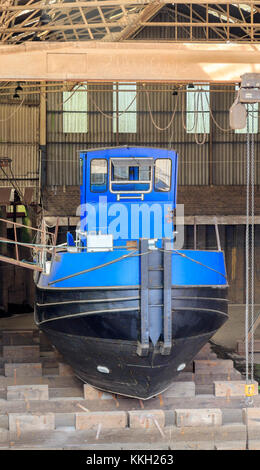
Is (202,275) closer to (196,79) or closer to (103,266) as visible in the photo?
(103,266)

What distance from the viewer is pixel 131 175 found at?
1416 centimetres

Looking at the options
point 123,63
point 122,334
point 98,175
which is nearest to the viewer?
point 122,334

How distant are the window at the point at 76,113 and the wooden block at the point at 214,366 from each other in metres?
14.2

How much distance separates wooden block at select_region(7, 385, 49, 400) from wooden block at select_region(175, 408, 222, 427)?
7.79 ft

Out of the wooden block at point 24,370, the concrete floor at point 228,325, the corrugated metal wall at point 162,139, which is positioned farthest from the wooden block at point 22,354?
the corrugated metal wall at point 162,139

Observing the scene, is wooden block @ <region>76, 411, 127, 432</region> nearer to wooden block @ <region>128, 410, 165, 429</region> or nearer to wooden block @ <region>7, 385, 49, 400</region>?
wooden block @ <region>128, 410, 165, 429</region>

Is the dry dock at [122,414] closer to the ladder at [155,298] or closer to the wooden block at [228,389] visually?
the wooden block at [228,389]

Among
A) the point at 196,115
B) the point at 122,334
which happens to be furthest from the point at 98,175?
the point at 196,115

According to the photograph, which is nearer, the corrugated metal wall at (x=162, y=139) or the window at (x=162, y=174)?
the window at (x=162, y=174)

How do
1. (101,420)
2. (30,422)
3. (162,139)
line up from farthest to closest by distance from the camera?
1. (162,139)
2. (101,420)
3. (30,422)

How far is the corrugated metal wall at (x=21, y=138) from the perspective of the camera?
1047 inches

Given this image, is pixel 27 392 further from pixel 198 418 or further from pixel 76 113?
pixel 76 113

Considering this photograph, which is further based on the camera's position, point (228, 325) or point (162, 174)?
point (228, 325)

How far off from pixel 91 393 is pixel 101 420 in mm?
1213
